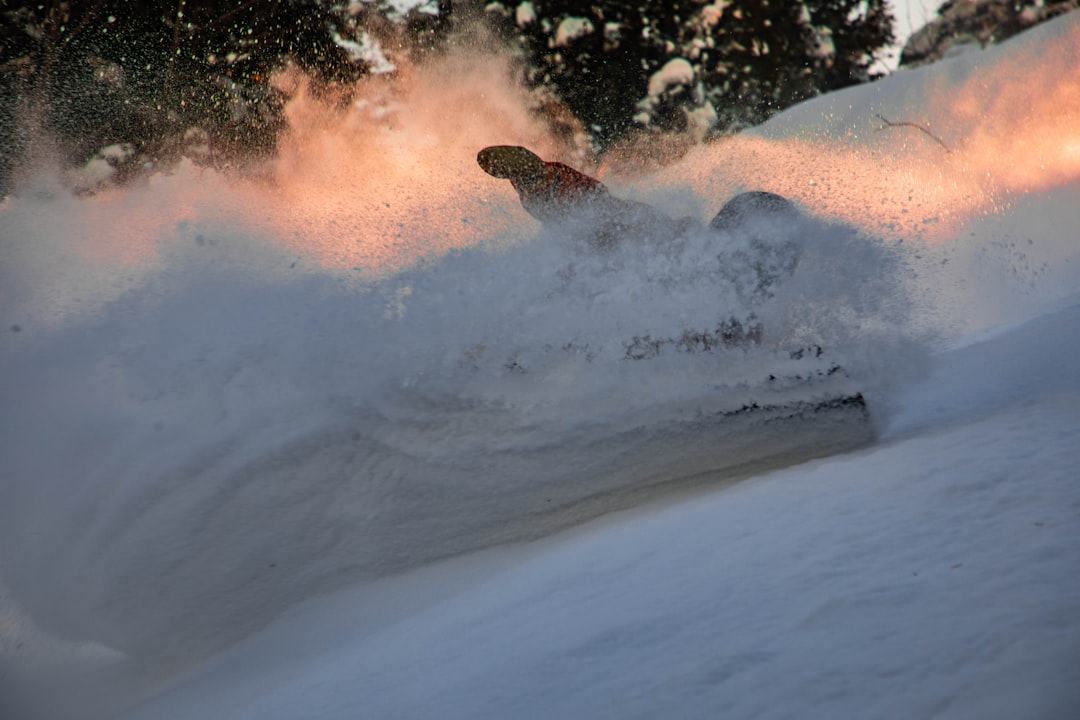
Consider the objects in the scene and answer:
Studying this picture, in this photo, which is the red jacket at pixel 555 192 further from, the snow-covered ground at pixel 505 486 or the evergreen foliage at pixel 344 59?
the evergreen foliage at pixel 344 59

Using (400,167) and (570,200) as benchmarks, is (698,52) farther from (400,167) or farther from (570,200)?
(570,200)

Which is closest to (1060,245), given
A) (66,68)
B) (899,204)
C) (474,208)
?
(899,204)

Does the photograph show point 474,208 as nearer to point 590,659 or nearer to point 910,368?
point 910,368

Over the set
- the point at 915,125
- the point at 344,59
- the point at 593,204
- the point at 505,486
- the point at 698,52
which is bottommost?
the point at 505,486

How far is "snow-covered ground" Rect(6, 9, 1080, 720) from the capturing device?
3.30 feet

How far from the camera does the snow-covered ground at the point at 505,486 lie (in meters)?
1.01

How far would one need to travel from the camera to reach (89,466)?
2211 millimetres

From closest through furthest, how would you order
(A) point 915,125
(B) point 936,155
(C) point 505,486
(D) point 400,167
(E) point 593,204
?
(C) point 505,486 < (E) point 593,204 < (D) point 400,167 < (B) point 936,155 < (A) point 915,125

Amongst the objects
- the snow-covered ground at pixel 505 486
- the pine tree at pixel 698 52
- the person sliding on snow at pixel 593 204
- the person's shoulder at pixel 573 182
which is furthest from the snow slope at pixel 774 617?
the pine tree at pixel 698 52

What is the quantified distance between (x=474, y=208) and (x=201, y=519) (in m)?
1.87

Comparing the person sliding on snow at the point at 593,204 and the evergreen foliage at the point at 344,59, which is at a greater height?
the evergreen foliage at the point at 344,59

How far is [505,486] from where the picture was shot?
2355 mm

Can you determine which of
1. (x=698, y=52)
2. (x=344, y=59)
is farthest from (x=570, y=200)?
(x=698, y=52)

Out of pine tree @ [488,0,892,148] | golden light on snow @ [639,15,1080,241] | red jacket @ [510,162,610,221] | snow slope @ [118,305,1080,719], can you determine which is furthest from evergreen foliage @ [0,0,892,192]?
snow slope @ [118,305,1080,719]
